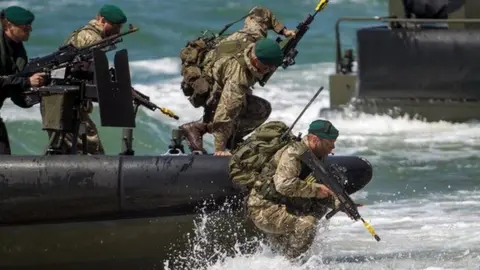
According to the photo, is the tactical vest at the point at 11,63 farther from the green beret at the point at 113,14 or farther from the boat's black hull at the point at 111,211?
the green beret at the point at 113,14

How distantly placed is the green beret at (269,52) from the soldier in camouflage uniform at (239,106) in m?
0.21

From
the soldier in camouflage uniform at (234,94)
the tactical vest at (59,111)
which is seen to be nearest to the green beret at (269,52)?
the soldier in camouflage uniform at (234,94)

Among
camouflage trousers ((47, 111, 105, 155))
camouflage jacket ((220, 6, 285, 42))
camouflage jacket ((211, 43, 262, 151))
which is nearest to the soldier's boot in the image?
camouflage jacket ((211, 43, 262, 151))

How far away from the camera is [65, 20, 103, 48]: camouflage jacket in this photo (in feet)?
33.0

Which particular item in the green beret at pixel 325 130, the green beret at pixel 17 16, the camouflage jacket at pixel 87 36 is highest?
the green beret at pixel 17 16

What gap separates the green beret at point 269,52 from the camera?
30.8 ft

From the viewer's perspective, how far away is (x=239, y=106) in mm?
9945

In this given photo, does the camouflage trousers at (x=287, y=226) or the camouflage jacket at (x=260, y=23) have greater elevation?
the camouflage jacket at (x=260, y=23)

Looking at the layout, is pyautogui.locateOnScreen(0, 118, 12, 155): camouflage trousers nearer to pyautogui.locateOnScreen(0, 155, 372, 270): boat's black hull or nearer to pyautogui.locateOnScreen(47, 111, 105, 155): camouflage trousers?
pyautogui.locateOnScreen(47, 111, 105, 155): camouflage trousers

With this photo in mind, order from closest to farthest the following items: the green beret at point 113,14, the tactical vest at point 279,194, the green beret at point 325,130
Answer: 1. the green beret at point 325,130
2. the tactical vest at point 279,194
3. the green beret at point 113,14

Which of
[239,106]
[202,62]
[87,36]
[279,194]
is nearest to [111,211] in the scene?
[279,194]

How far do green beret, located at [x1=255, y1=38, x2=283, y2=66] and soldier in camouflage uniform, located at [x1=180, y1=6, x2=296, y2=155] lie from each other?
0.21 m

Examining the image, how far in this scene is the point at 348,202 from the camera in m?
8.70

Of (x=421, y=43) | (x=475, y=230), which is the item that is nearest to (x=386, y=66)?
(x=421, y=43)
